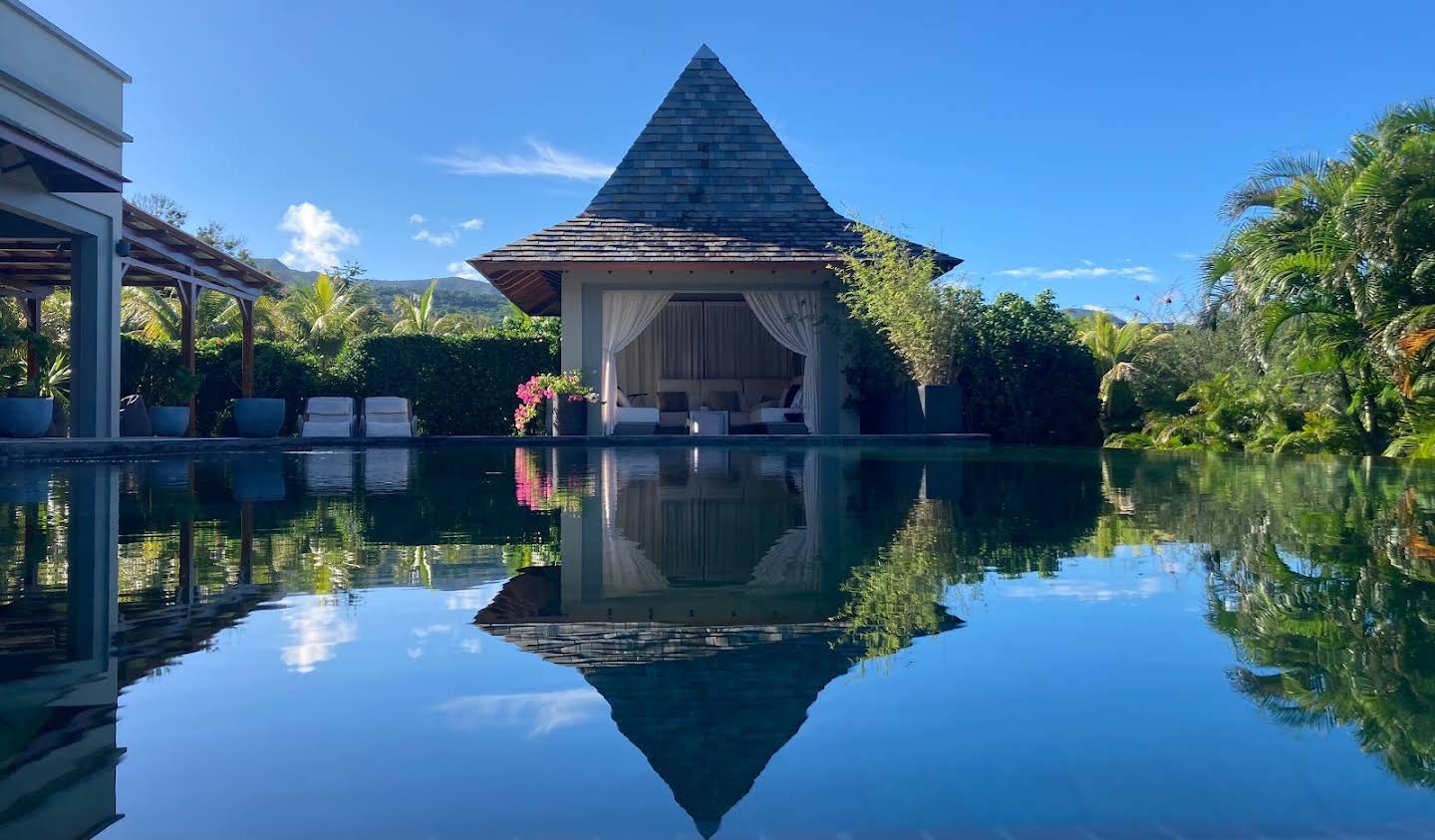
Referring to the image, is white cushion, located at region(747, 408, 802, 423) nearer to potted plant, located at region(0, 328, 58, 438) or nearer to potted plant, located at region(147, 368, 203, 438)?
potted plant, located at region(147, 368, 203, 438)

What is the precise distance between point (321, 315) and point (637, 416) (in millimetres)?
22720

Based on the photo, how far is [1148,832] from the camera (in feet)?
4.05

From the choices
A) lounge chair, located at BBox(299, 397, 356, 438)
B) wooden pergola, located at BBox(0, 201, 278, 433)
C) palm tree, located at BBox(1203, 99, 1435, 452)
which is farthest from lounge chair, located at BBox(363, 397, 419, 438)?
palm tree, located at BBox(1203, 99, 1435, 452)

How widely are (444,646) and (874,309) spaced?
41.1 feet

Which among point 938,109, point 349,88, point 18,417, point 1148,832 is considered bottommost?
point 1148,832

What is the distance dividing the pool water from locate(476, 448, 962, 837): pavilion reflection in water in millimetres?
11

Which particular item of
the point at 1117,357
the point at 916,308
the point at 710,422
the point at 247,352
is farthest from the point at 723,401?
the point at 247,352

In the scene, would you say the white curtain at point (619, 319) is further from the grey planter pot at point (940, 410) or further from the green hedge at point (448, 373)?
the grey planter pot at point (940, 410)

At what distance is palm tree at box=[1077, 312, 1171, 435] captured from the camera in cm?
1700

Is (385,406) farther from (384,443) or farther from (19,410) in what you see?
(19,410)

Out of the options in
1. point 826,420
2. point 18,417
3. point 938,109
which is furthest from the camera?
point 938,109

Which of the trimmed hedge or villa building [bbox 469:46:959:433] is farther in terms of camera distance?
the trimmed hedge

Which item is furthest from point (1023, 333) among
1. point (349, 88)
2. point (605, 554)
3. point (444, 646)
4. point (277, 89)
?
→ point (277, 89)

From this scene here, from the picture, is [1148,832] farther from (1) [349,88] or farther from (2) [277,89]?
(2) [277,89]
